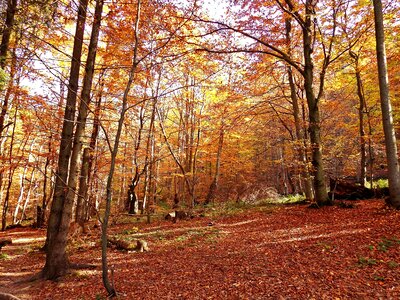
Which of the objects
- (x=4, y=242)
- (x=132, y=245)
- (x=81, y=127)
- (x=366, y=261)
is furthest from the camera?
(x=4, y=242)

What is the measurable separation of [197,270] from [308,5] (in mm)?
10378

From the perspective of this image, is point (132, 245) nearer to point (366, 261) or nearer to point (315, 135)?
point (366, 261)

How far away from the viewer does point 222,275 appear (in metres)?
5.23

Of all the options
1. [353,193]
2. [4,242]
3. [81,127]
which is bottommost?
[4,242]

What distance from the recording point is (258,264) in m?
5.45

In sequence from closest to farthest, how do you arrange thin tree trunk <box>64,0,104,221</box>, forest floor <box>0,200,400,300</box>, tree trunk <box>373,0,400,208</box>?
forest floor <box>0,200,400,300</box>, thin tree trunk <box>64,0,104,221</box>, tree trunk <box>373,0,400,208</box>

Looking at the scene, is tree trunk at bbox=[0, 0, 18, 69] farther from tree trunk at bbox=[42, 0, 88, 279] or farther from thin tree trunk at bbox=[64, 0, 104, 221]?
thin tree trunk at bbox=[64, 0, 104, 221]

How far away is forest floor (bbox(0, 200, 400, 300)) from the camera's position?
4238 millimetres

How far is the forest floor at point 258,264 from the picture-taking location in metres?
4.24

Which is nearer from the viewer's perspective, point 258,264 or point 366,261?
point 366,261

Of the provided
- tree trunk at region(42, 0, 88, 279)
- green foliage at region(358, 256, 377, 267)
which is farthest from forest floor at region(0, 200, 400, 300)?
tree trunk at region(42, 0, 88, 279)

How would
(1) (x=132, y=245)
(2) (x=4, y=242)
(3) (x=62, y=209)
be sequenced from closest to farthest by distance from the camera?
(3) (x=62, y=209)
(1) (x=132, y=245)
(2) (x=4, y=242)

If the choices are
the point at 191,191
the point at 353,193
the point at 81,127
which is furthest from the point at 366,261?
the point at 191,191

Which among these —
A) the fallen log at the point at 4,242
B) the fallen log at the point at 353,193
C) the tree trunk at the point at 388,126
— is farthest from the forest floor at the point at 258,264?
the fallen log at the point at 353,193
